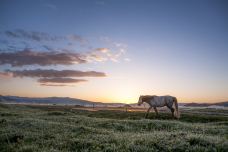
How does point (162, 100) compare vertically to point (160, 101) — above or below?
above

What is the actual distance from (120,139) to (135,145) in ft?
6.24

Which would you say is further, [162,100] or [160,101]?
[160,101]

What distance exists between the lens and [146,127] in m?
21.4

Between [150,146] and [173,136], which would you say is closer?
[150,146]

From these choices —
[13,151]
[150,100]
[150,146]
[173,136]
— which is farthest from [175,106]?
[13,151]

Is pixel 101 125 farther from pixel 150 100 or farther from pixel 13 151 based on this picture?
pixel 150 100

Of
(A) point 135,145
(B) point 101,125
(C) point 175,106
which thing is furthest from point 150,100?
(A) point 135,145

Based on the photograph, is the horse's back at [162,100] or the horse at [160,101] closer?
the horse at [160,101]

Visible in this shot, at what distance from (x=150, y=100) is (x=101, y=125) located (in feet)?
64.2

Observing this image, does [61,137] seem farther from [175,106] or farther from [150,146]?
[175,106]

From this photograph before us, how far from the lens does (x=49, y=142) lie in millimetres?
13961

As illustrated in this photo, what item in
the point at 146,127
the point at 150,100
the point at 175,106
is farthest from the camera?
the point at 150,100

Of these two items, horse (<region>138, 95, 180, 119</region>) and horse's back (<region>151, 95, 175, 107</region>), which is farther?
horse's back (<region>151, 95, 175, 107</region>)

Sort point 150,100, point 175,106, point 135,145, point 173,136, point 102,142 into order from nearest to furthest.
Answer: point 135,145 → point 102,142 → point 173,136 → point 175,106 → point 150,100
